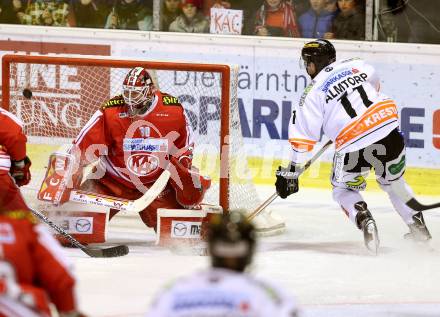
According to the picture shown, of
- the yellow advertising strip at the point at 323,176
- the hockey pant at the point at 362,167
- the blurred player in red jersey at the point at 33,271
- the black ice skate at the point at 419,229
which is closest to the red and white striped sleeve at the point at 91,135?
the hockey pant at the point at 362,167

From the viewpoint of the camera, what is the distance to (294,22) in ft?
25.6

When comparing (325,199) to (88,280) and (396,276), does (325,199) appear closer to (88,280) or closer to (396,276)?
(396,276)

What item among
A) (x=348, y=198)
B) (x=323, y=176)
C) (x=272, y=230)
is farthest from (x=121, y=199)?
(x=323, y=176)

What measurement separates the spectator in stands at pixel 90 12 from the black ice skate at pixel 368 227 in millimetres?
3188

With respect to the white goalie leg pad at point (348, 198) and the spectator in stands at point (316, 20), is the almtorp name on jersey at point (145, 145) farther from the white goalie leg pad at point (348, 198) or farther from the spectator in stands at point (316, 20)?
the spectator in stands at point (316, 20)

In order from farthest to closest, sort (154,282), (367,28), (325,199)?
(367,28)
(325,199)
(154,282)

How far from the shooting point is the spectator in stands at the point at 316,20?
7.82m

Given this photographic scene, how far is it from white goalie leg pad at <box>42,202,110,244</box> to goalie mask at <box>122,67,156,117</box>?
20.7 inches

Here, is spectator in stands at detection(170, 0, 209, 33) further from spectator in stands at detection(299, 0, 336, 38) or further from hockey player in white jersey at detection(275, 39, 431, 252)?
hockey player in white jersey at detection(275, 39, 431, 252)

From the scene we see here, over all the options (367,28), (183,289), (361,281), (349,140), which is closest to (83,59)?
(349,140)

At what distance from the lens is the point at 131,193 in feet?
18.8

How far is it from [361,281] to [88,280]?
1.19m

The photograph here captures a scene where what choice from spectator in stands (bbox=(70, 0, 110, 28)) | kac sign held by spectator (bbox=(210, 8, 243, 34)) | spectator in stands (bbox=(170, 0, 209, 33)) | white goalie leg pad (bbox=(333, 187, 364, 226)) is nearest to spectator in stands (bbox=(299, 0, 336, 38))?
kac sign held by spectator (bbox=(210, 8, 243, 34))

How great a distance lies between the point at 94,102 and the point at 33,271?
3.96 metres
